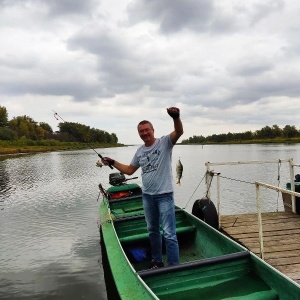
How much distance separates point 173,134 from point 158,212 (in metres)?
1.41

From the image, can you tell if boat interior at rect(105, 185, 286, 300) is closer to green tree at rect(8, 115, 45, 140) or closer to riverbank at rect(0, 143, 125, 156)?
riverbank at rect(0, 143, 125, 156)

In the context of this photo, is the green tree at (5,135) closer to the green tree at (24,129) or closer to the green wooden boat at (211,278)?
the green tree at (24,129)

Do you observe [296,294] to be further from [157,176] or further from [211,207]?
[211,207]

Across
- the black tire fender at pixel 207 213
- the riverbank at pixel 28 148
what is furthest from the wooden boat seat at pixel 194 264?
the riverbank at pixel 28 148

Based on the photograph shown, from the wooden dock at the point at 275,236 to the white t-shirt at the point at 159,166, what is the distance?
2.67 meters

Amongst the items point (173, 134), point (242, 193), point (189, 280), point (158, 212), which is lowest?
point (242, 193)

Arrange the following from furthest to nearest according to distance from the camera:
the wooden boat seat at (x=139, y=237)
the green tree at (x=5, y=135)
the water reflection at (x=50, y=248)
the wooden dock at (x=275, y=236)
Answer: the green tree at (x=5, y=135) < the water reflection at (x=50, y=248) < the wooden boat seat at (x=139, y=237) < the wooden dock at (x=275, y=236)

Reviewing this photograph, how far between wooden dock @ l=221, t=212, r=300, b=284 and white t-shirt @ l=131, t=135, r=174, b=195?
2669 mm

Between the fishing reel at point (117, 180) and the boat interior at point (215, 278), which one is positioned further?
the fishing reel at point (117, 180)

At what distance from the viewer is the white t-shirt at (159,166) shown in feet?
16.0

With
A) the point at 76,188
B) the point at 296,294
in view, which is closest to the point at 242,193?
the point at 76,188

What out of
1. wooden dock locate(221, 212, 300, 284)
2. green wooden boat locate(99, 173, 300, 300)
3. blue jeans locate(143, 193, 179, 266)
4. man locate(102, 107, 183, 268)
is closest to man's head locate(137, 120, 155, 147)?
man locate(102, 107, 183, 268)

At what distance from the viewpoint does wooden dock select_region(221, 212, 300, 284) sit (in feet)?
19.1

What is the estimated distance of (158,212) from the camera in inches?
206
